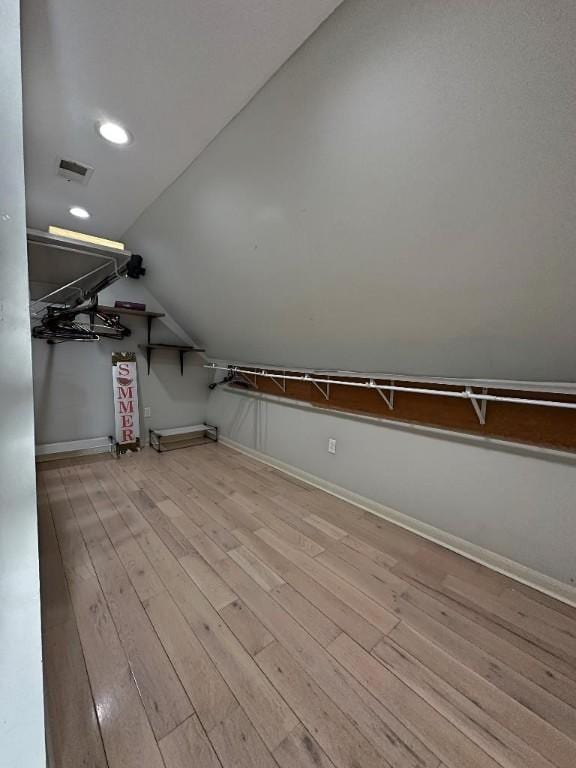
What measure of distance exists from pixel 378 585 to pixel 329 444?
1170mm

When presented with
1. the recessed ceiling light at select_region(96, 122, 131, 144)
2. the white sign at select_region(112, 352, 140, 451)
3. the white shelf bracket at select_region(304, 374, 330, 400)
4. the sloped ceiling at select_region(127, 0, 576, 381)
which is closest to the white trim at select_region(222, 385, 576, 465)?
the white shelf bracket at select_region(304, 374, 330, 400)

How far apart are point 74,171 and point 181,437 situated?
9.57ft

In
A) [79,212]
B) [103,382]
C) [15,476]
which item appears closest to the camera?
[15,476]

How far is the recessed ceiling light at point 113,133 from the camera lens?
133 centimetres

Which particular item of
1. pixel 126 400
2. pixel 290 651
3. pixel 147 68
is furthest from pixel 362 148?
pixel 126 400

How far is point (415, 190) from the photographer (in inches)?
44.6

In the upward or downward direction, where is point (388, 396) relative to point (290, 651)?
upward

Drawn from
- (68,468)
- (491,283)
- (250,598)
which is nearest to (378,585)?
(250,598)

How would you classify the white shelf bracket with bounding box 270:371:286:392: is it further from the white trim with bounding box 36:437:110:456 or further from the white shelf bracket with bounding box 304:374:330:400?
the white trim with bounding box 36:437:110:456

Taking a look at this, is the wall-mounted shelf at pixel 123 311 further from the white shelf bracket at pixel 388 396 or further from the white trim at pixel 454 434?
the white shelf bracket at pixel 388 396

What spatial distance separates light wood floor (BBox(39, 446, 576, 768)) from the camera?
882mm

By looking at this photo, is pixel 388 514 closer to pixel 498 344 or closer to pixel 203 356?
pixel 498 344

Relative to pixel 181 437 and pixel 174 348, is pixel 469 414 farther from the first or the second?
pixel 181 437

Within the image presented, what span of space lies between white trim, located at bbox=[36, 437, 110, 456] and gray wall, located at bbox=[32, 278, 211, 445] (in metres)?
0.04
